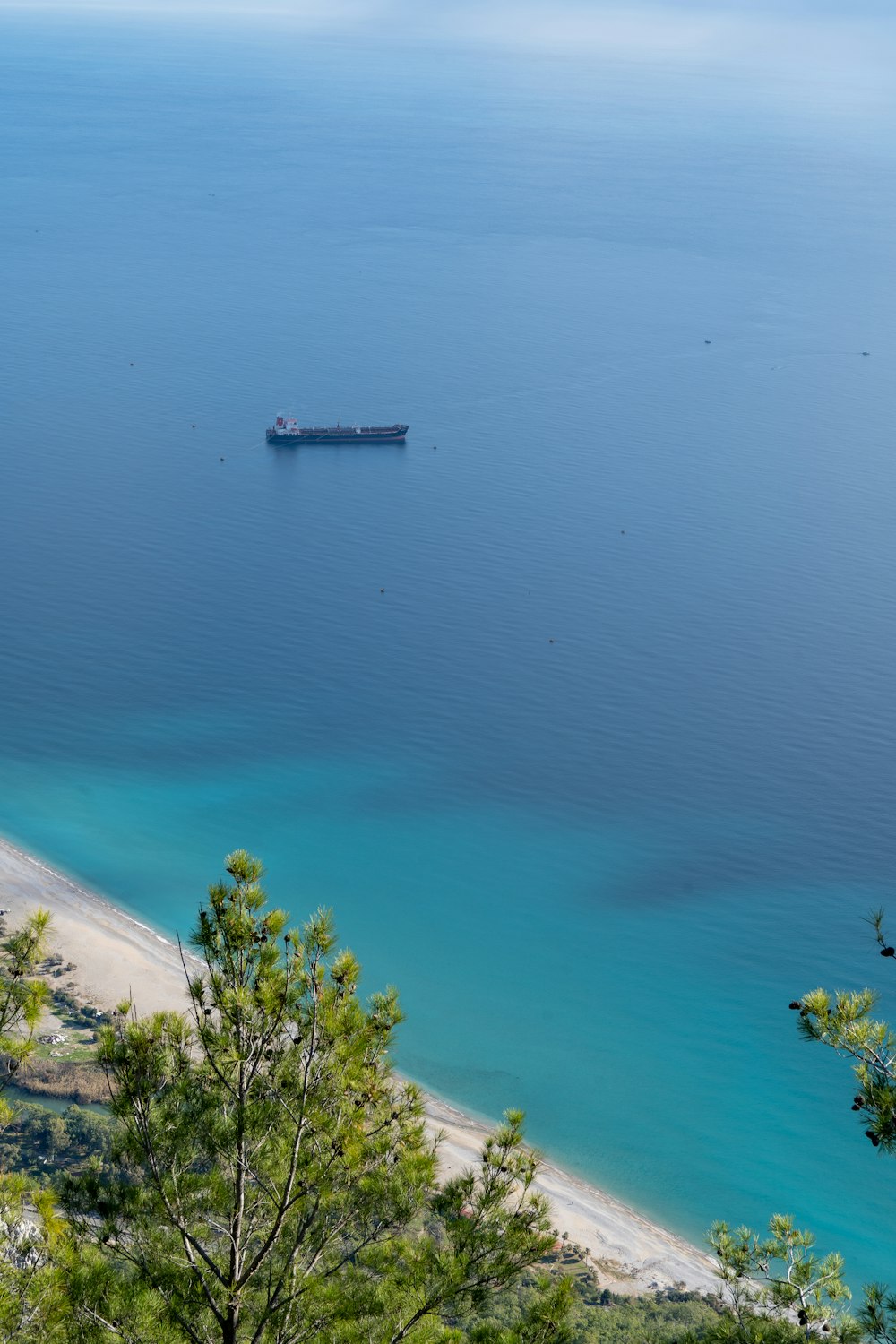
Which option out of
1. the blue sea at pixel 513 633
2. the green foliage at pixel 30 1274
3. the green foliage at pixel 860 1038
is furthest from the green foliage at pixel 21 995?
the blue sea at pixel 513 633

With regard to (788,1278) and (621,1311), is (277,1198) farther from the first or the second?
(621,1311)

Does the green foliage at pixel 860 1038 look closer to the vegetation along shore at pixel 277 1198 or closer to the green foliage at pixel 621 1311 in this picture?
the vegetation along shore at pixel 277 1198

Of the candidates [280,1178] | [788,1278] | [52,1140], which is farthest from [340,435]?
[788,1278]

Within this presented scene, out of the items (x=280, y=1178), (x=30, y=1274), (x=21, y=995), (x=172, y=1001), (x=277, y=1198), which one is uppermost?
(x=172, y=1001)

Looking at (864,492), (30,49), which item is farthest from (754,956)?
(30,49)

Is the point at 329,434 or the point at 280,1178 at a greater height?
the point at 329,434

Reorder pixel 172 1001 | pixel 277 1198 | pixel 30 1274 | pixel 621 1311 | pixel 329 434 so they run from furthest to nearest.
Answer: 1. pixel 329 434
2. pixel 172 1001
3. pixel 621 1311
4. pixel 277 1198
5. pixel 30 1274
